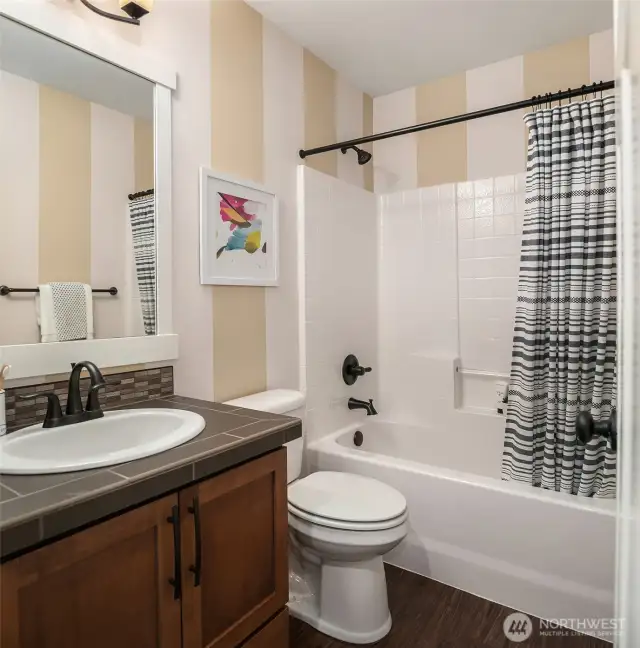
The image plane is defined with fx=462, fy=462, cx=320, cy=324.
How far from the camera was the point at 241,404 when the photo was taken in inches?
72.7

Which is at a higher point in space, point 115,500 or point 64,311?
point 64,311

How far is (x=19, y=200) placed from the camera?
1.28 m

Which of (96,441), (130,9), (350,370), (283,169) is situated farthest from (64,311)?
(350,370)

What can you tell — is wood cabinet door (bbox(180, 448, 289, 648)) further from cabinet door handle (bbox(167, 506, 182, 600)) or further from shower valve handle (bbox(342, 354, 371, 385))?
shower valve handle (bbox(342, 354, 371, 385))

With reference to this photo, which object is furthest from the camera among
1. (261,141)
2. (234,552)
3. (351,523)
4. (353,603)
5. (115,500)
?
(261,141)

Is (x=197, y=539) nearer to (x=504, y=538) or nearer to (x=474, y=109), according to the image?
(x=504, y=538)

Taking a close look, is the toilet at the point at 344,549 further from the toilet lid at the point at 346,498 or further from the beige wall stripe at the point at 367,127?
the beige wall stripe at the point at 367,127

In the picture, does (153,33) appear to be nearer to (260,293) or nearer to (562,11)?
(260,293)

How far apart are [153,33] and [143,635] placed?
179 centimetres

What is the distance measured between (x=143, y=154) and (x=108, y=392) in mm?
810

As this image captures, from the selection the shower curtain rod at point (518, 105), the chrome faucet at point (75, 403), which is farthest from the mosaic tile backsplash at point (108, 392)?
the shower curtain rod at point (518, 105)

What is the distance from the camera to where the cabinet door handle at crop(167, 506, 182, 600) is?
0.96m

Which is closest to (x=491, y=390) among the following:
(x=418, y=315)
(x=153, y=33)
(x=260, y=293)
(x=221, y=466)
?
(x=418, y=315)

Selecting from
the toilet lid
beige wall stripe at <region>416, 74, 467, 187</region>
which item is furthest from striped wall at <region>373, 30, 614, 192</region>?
the toilet lid
